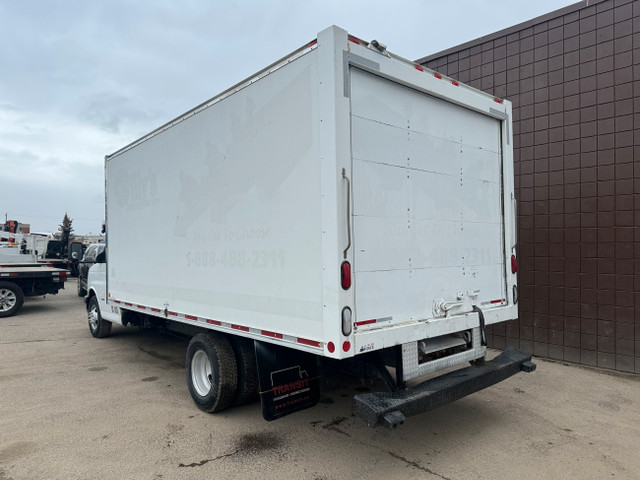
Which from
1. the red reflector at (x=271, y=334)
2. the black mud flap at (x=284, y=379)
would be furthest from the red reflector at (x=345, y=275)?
the black mud flap at (x=284, y=379)

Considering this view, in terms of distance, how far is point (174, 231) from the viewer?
16.9 ft

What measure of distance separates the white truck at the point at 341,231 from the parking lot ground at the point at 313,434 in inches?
16.5

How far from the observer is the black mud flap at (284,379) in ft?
12.4

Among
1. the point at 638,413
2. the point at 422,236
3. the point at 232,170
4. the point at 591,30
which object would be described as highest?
the point at 591,30

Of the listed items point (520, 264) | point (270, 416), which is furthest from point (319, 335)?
point (520, 264)

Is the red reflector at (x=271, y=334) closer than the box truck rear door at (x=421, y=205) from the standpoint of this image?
No

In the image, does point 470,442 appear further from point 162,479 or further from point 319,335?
point 162,479

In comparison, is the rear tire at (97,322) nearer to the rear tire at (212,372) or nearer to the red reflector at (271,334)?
the rear tire at (212,372)

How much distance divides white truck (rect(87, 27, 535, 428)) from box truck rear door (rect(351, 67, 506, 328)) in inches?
0.6

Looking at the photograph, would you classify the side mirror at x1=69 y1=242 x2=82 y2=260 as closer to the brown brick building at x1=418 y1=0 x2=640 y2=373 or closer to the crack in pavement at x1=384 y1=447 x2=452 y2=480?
the crack in pavement at x1=384 y1=447 x2=452 y2=480

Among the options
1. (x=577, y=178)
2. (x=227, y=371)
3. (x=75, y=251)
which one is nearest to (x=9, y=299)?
(x=75, y=251)

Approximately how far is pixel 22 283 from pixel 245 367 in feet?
35.5

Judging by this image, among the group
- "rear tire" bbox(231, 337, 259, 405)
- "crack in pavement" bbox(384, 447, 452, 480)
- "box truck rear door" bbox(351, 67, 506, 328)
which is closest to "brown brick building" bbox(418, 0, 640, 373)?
"box truck rear door" bbox(351, 67, 506, 328)

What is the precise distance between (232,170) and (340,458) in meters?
2.67
